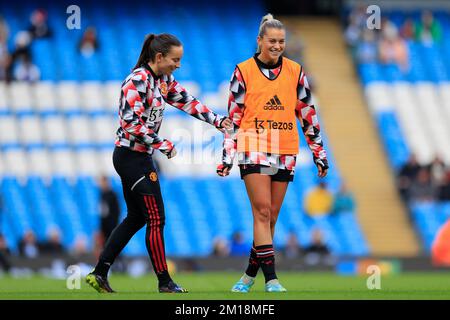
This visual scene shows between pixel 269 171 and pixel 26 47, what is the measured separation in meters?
17.7

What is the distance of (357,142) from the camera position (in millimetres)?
29391

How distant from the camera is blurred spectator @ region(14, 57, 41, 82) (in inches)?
1087

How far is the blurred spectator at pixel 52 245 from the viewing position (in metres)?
23.2

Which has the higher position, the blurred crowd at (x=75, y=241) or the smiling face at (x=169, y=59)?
the smiling face at (x=169, y=59)

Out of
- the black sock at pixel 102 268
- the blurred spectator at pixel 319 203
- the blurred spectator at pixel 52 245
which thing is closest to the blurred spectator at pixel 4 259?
the blurred spectator at pixel 52 245

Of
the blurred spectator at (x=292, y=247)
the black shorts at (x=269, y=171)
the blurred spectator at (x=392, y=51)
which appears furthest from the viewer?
the blurred spectator at (x=392, y=51)

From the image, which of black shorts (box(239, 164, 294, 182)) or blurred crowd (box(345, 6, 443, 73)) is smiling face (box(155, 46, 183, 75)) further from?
blurred crowd (box(345, 6, 443, 73))

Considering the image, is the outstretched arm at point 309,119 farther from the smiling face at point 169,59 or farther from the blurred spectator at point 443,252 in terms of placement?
the blurred spectator at point 443,252

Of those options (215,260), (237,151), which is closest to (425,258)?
(215,260)

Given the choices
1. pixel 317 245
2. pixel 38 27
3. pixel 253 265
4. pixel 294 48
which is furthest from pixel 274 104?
pixel 294 48

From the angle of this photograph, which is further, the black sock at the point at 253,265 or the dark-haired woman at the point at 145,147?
the black sock at the point at 253,265

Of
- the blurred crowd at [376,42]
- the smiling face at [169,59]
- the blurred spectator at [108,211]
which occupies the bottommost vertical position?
the blurred spectator at [108,211]
